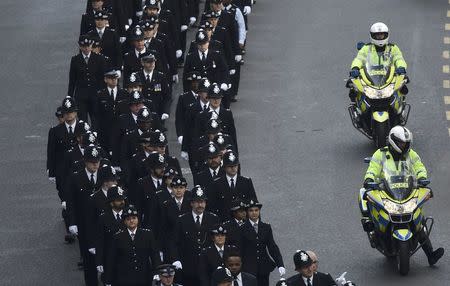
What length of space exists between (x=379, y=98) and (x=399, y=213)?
230 inches

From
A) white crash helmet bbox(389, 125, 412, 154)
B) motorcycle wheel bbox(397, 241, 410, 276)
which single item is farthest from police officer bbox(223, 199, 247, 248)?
white crash helmet bbox(389, 125, 412, 154)

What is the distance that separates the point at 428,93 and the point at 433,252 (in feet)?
30.9

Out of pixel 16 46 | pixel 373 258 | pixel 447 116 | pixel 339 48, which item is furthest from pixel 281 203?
pixel 16 46

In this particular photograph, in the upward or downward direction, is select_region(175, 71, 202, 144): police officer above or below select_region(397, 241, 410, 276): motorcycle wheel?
above

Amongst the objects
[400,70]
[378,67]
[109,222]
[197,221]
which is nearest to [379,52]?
[378,67]

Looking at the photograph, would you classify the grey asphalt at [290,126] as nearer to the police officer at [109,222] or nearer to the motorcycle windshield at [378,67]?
the motorcycle windshield at [378,67]

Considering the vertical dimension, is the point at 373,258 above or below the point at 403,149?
below

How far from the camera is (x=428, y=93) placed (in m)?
36.0

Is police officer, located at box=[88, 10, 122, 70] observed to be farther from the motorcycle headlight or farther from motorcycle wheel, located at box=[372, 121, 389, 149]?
the motorcycle headlight

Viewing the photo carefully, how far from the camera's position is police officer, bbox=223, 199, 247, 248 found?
80.7ft

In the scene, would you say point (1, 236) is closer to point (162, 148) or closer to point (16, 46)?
point (162, 148)

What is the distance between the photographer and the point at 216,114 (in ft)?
97.4

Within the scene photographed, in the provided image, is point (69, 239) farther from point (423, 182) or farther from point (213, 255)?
point (423, 182)

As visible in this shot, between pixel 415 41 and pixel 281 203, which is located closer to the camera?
pixel 281 203
